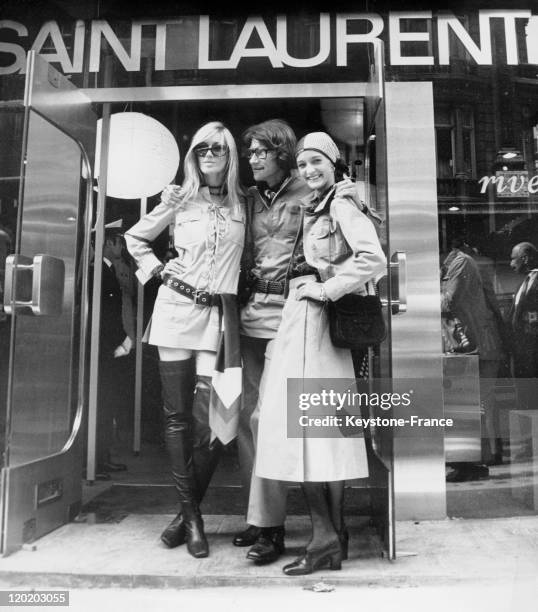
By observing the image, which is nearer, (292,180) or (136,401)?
(292,180)

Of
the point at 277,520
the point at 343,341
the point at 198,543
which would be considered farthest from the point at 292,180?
the point at 198,543

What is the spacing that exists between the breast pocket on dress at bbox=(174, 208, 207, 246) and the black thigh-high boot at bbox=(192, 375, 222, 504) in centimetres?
63

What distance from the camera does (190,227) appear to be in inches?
109

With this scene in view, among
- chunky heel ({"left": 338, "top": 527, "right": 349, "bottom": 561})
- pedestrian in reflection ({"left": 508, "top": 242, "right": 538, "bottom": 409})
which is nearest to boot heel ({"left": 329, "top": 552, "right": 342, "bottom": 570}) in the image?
chunky heel ({"left": 338, "top": 527, "right": 349, "bottom": 561})

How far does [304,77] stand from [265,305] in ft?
4.63

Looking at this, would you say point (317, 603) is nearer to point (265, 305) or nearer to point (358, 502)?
point (358, 502)

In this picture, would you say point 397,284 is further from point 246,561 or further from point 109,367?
point 109,367

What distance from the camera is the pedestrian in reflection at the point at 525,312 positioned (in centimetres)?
330

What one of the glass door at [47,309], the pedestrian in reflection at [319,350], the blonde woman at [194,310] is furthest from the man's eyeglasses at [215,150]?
the glass door at [47,309]

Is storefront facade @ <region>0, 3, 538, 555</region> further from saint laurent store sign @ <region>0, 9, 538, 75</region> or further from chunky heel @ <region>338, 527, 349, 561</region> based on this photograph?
chunky heel @ <region>338, 527, 349, 561</region>

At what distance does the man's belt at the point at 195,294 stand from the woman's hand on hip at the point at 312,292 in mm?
443

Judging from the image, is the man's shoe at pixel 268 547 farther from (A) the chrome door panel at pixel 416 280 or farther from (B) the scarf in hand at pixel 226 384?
(A) the chrome door panel at pixel 416 280

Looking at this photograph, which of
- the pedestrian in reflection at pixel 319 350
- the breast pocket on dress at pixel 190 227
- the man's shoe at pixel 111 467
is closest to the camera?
the pedestrian in reflection at pixel 319 350

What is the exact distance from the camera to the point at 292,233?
2.67 metres
